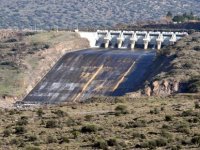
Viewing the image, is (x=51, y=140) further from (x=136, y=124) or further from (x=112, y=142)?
(x=136, y=124)

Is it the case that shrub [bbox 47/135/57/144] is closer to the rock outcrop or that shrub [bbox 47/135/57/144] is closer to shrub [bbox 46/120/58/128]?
shrub [bbox 46/120/58/128]

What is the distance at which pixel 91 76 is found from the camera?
124 meters

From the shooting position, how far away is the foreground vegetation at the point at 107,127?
2071 inches

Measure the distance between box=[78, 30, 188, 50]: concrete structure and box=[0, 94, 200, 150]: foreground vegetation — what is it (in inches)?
2632

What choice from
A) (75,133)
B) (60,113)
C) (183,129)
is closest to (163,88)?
(60,113)

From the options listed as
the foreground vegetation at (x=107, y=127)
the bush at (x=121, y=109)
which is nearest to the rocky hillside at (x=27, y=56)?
the foreground vegetation at (x=107, y=127)

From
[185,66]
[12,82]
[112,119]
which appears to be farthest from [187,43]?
[112,119]

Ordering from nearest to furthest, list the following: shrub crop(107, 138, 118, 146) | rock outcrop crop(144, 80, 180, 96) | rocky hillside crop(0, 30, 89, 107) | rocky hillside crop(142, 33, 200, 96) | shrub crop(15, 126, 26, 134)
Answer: shrub crop(107, 138, 118, 146), shrub crop(15, 126, 26, 134), rocky hillside crop(142, 33, 200, 96), rock outcrop crop(144, 80, 180, 96), rocky hillside crop(0, 30, 89, 107)

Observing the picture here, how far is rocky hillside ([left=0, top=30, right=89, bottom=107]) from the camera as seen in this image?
122250mm

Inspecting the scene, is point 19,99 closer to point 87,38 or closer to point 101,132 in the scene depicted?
point 87,38

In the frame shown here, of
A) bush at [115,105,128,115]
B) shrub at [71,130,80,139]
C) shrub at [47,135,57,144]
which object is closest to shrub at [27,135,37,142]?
shrub at [47,135,57,144]

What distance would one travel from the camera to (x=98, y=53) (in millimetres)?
135500

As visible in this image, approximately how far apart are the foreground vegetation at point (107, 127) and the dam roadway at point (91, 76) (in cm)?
3780

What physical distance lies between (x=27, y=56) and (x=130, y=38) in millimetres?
20832
